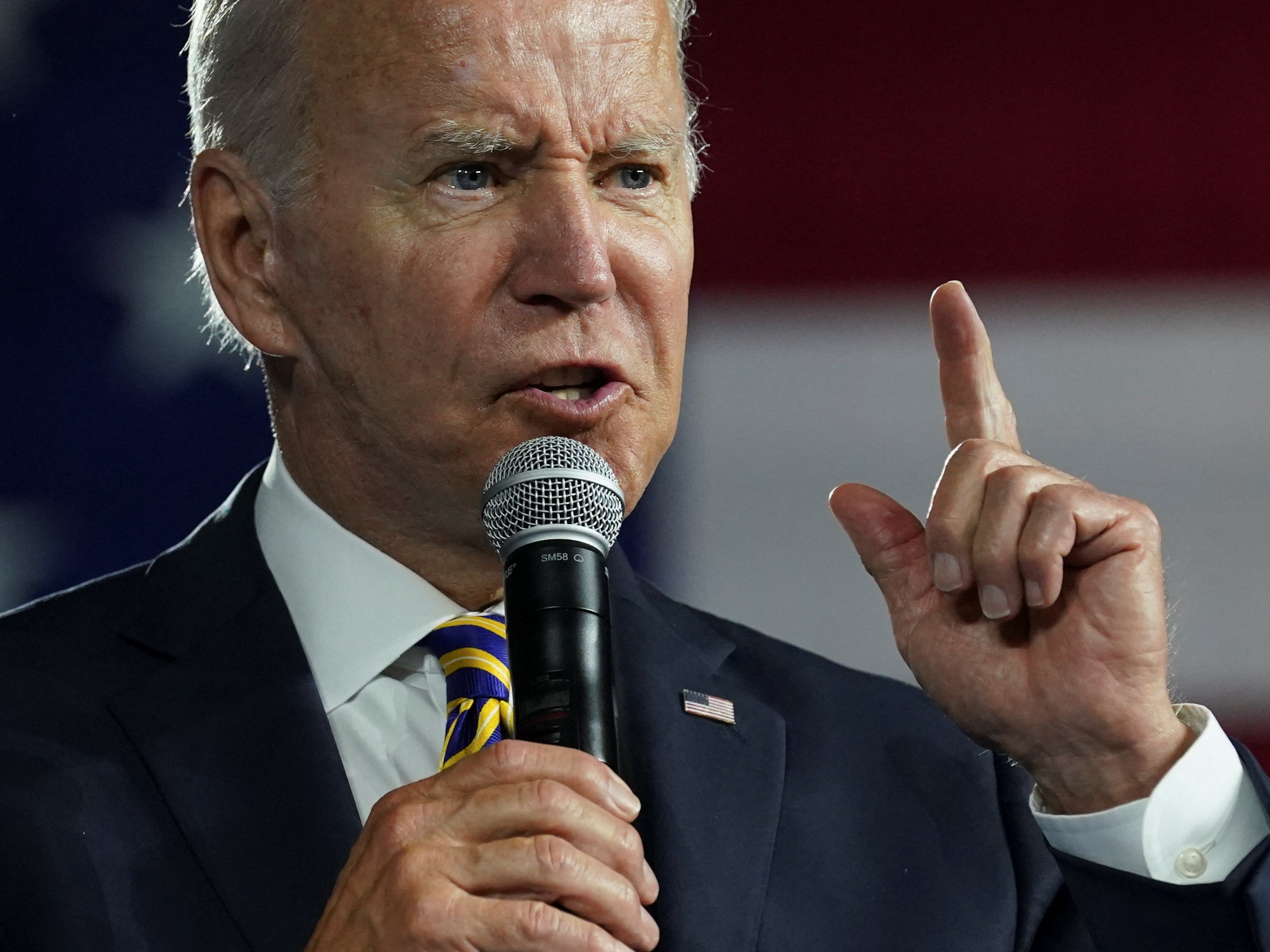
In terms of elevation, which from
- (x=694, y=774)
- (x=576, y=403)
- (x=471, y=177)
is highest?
(x=471, y=177)

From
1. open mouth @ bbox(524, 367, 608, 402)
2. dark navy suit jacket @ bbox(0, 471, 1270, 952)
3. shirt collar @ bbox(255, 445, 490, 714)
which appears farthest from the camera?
shirt collar @ bbox(255, 445, 490, 714)

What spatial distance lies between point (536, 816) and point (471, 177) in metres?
0.78

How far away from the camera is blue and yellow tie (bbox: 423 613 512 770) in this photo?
63.1 inches

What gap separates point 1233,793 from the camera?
5.13 feet

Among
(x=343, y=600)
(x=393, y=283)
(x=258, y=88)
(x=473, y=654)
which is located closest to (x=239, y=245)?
(x=258, y=88)

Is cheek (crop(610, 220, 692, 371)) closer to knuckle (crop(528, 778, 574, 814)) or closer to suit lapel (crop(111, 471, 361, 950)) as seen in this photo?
suit lapel (crop(111, 471, 361, 950))

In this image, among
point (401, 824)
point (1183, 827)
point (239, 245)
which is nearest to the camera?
point (401, 824)

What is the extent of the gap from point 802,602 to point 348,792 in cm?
129

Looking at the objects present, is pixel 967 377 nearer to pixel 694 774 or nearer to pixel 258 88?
pixel 694 774

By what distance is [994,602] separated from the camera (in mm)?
1455

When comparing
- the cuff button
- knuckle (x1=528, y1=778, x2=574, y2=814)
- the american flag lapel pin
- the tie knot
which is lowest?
the cuff button

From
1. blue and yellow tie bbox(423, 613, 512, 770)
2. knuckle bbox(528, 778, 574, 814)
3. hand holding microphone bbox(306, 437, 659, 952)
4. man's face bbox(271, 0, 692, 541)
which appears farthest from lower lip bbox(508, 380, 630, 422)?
knuckle bbox(528, 778, 574, 814)

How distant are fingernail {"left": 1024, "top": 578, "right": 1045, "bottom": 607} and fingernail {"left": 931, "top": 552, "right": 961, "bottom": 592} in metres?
0.06

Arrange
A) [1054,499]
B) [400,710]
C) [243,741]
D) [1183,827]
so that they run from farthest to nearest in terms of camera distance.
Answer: [400,710]
[243,741]
[1183,827]
[1054,499]
